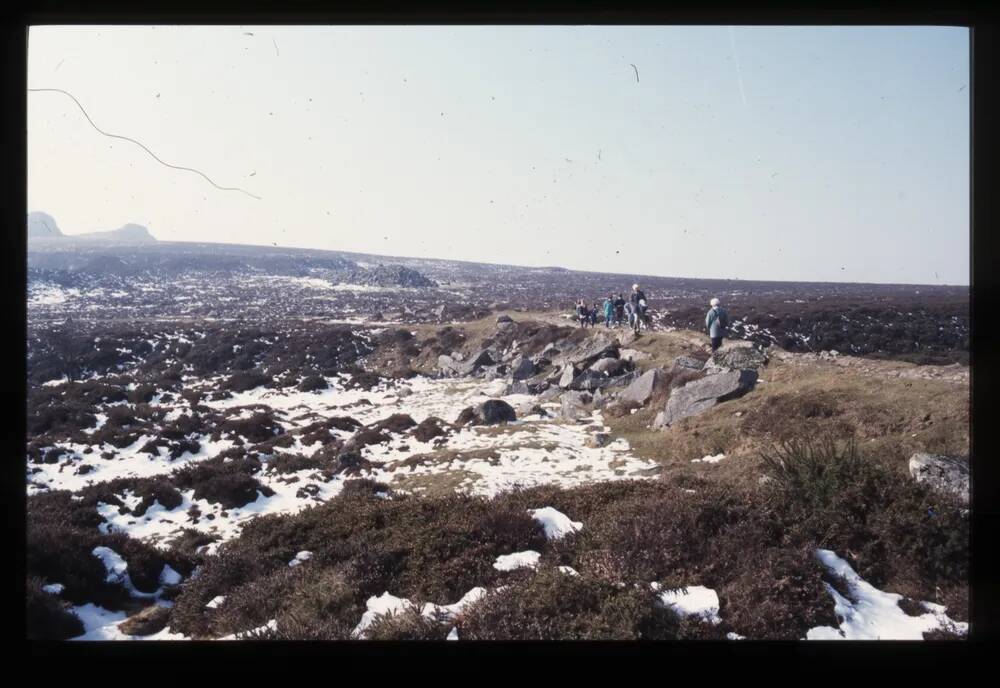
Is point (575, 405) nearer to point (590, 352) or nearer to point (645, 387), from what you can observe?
point (645, 387)

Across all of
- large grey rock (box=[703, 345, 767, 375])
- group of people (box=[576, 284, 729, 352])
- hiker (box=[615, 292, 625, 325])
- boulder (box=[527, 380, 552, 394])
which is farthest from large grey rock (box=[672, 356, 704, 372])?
hiker (box=[615, 292, 625, 325])

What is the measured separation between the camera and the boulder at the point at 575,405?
12117 millimetres

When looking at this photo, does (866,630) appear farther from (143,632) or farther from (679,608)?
(143,632)

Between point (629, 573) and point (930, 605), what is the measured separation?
2.26 meters

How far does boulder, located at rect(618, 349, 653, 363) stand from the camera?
14484 mm

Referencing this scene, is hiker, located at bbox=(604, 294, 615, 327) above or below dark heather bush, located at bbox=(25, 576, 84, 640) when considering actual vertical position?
above

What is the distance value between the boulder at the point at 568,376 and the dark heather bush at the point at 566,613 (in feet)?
33.6

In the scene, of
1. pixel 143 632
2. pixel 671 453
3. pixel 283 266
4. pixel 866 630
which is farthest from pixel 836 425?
pixel 283 266

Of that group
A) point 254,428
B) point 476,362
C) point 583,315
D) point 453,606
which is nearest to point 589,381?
point 476,362

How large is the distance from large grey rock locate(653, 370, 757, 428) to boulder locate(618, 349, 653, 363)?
3734 mm

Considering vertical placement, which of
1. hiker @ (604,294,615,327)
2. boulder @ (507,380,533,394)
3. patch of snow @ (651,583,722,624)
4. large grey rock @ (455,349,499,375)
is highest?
hiker @ (604,294,615,327)

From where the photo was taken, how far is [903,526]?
4.46 meters

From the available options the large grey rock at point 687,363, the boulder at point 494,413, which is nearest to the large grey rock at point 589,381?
the large grey rock at point 687,363

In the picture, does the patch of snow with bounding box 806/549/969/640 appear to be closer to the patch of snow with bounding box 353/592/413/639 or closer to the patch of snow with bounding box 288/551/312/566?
the patch of snow with bounding box 353/592/413/639
